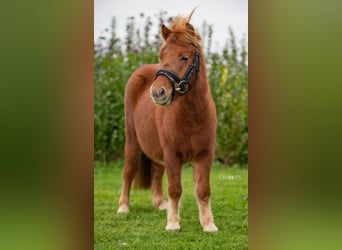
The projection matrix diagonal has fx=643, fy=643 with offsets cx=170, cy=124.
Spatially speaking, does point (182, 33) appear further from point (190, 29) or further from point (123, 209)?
point (123, 209)

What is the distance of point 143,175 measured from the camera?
3789 mm

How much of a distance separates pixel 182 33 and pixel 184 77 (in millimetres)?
234

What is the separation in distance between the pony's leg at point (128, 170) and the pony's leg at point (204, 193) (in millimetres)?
421

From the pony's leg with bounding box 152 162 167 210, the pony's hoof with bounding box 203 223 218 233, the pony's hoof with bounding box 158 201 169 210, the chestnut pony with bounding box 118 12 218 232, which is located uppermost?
the chestnut pony with bounding box 118 12 218 232

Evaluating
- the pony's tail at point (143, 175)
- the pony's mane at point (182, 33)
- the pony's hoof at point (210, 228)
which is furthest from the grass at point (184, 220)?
the pony's mane at point (182, 33)

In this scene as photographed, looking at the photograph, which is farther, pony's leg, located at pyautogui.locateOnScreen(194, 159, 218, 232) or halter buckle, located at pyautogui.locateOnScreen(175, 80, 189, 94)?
pony's leg, located at pyautogui.locateOnScreen(194, 159, 218, 232)

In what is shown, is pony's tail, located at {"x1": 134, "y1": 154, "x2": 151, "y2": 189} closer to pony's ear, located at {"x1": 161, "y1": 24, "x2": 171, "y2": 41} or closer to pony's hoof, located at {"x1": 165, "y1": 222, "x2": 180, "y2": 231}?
pony's hoof, located at {"x1": 165, "y1": 222, "x2": 180, "y2": 231}

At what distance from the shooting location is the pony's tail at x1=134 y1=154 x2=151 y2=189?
3791 millimetres

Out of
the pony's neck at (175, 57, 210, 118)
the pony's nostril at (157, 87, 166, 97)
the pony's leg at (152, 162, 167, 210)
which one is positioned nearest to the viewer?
the pony's nostril at (157, 87, 166, 97)

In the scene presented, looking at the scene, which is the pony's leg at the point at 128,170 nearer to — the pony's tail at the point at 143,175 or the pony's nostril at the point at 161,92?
the pony's tail at the point at 143,175

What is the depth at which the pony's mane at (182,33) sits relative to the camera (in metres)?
3.40

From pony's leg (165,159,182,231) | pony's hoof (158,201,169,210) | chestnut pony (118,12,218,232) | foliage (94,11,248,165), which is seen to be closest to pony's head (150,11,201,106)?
chestnut pony (118,12,218,232)
